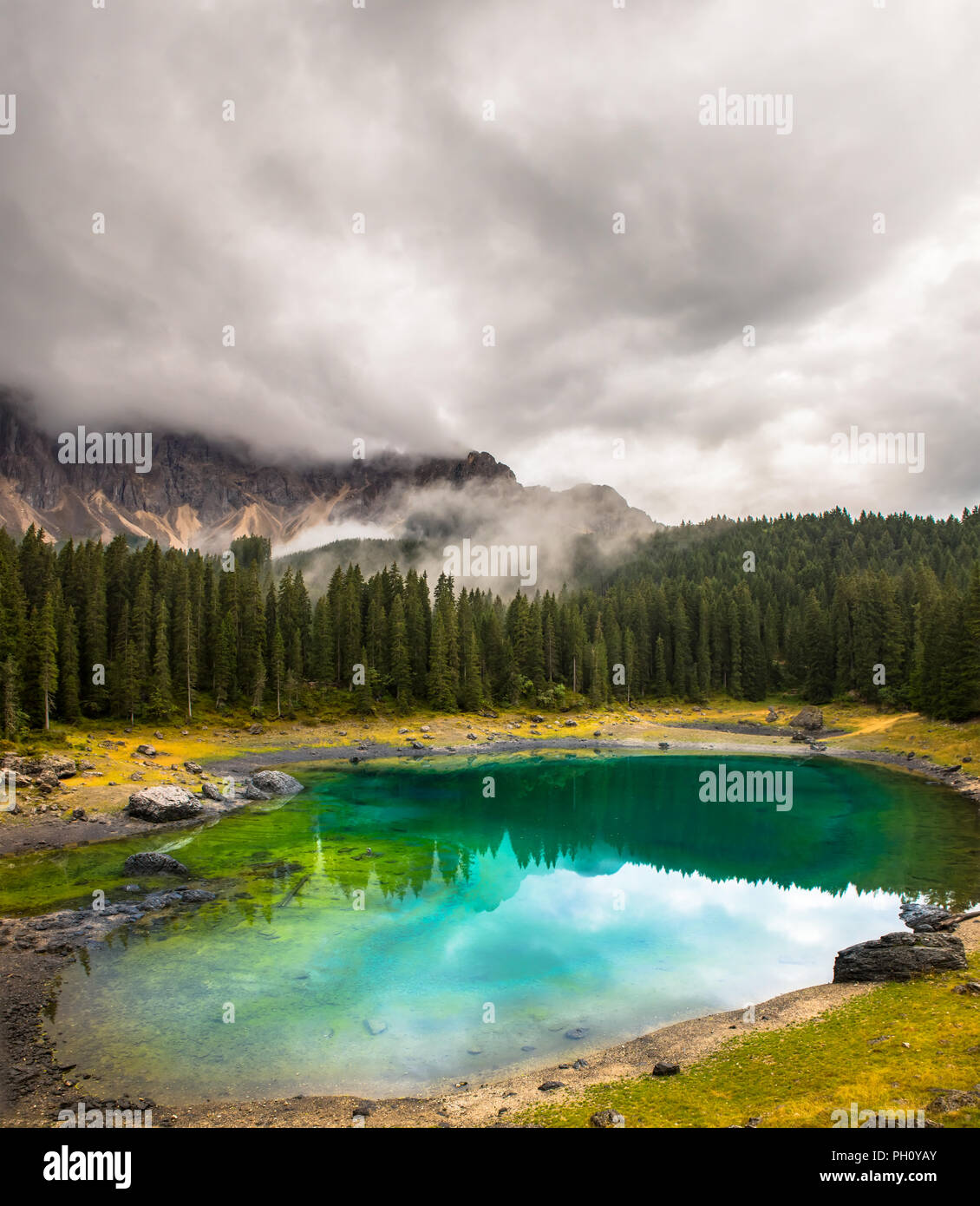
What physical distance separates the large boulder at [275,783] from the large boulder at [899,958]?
47172mm

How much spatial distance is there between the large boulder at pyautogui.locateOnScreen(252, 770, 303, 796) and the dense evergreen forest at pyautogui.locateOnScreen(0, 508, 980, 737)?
22352 mm

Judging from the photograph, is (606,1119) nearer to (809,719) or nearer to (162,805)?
Result: (162,805)

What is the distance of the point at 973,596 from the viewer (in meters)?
A: 72.3

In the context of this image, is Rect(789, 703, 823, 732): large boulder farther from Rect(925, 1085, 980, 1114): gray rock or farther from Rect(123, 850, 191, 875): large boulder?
Rect(925, 1085, 980, 1114): gray rock

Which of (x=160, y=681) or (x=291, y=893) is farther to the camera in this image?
(x=160, y=681)

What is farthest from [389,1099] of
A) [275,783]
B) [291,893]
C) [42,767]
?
[42,767]

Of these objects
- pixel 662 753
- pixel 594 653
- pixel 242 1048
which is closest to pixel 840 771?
pixel 662 753

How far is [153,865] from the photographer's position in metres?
34.4

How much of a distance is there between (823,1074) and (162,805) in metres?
44.0

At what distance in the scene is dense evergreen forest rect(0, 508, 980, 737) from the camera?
7575 cm

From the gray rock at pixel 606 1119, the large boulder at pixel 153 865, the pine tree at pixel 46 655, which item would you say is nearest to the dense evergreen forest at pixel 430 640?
the pine tree at pixel 46 655

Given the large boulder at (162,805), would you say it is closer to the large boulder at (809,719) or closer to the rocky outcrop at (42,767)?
the rocky outcrop at (42,767)
